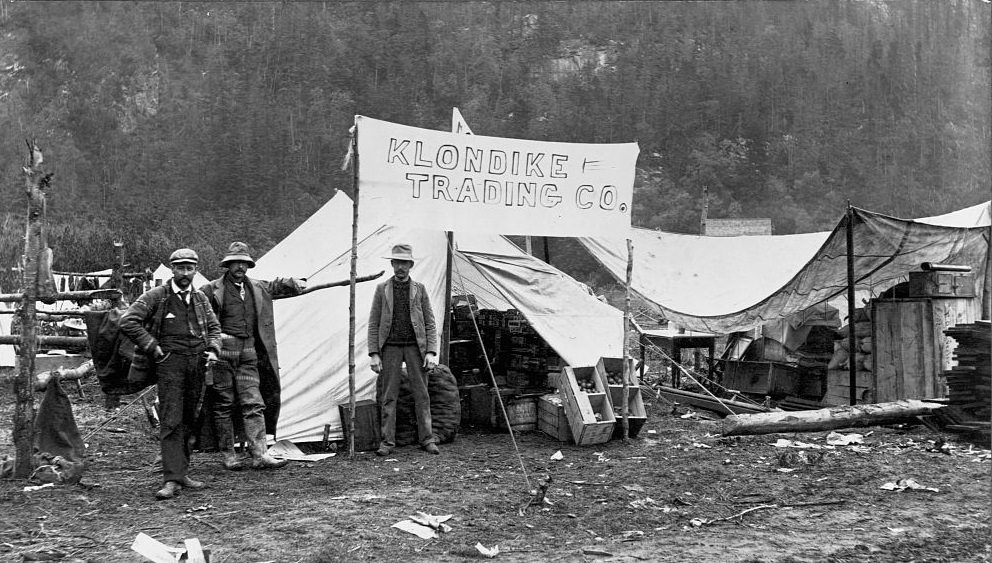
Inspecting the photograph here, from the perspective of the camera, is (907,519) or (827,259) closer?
(907,519)

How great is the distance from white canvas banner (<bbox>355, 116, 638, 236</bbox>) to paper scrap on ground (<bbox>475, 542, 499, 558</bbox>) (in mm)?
3538

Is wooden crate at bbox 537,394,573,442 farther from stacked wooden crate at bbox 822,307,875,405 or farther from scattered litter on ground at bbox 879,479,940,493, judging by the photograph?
stacked wooden crate at bbox 822,307,875,405

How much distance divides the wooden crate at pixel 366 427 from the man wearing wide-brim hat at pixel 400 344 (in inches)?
7.3

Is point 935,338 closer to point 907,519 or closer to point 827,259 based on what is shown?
point 827,259

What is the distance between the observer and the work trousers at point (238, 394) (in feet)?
21.4

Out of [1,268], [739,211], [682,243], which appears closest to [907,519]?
[682,243]

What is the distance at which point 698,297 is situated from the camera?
11.5 metres

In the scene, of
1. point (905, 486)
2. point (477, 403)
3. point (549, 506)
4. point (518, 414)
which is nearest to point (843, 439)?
point (905, 486)

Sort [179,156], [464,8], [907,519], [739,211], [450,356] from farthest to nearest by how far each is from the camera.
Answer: [464,8], [179,156], [739,211], [450,356], [907,519]

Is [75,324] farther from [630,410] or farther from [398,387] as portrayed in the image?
[630,410]

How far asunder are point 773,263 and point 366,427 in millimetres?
7412

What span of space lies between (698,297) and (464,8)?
221 feet

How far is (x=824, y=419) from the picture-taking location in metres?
8.23

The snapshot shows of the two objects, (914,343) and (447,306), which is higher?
(447,306)
